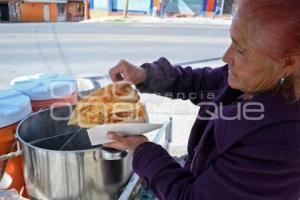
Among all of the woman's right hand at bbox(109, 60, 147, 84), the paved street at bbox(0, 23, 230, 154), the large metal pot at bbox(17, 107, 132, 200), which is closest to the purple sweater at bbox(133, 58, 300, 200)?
the large metal pot at bbox(17, 107, 132, 200)

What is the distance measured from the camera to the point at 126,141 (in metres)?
1.02

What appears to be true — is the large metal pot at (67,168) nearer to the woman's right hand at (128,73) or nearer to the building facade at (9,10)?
the woman's right hand at (128,73)

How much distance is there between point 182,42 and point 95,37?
2.33 metres

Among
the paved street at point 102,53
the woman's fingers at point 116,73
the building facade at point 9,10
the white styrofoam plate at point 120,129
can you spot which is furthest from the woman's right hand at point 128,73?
the building facade at point 9,10

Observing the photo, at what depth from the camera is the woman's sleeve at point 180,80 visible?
1.31 metres

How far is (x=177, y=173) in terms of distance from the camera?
914 mm

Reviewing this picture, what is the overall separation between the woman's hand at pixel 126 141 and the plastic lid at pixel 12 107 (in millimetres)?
556

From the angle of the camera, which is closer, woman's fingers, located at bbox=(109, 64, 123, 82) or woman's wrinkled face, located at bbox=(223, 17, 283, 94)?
woman's wrinkled face, located at bbox=(223, 17, 283, 94)

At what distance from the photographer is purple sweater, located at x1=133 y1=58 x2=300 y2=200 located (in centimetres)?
79

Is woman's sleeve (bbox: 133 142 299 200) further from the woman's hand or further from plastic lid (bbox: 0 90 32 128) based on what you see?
plastic lid (bbox: 0 90 32 128)

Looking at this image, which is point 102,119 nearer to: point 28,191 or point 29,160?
point 29,160

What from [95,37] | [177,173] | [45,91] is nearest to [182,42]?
[95,37]

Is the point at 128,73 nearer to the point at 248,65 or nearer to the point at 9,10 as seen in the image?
the point at 248,65

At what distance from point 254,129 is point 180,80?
0.59 m
